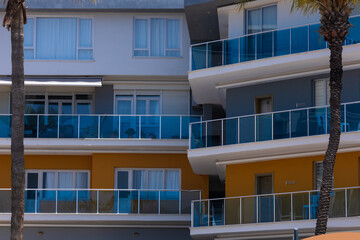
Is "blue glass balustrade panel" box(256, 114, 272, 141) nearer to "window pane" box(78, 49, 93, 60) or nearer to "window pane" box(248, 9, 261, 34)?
"window pane" box(248, 9, 261, 34)

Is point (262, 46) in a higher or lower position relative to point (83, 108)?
higher

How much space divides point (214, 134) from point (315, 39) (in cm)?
525

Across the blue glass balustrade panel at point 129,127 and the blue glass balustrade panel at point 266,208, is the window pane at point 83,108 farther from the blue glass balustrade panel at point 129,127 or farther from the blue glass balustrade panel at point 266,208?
the blue glass balustrade panel at point 266,208

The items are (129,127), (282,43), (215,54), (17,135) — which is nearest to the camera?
(17,135)

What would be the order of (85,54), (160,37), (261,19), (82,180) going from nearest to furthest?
(261,19) < (82,180) < (85,54) < (160,37)

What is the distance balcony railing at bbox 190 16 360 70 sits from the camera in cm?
3169

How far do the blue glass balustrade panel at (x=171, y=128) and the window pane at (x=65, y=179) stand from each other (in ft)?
14.7

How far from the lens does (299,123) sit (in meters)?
31.2

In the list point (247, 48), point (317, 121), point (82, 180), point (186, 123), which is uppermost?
point (247, 48)

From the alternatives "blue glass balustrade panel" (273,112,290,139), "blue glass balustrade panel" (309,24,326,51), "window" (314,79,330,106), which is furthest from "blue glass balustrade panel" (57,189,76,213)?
"blue glass balustrade panel" (309,24,326,51)

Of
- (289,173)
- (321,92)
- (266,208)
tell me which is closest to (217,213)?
(266,208)

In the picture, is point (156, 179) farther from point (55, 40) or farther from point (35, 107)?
point (55, 40)

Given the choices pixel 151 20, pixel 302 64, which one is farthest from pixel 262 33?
pixel 151 20

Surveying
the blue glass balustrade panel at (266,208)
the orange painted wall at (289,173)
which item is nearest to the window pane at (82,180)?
the orange painted wall at (289,173)
